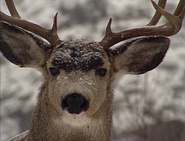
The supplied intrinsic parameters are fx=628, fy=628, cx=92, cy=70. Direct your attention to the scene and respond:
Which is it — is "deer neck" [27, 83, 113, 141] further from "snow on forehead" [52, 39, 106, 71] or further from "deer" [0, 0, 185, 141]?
"snow on forehead" [52, 39, 106, 71]

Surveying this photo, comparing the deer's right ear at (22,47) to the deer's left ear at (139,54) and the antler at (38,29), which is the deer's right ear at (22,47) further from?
the deer's left ear at (139,54)

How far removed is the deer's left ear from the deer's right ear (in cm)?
67

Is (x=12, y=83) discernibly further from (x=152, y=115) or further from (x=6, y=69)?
(x=152, y=115)

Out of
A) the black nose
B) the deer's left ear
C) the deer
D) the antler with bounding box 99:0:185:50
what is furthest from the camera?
the deer's left ear

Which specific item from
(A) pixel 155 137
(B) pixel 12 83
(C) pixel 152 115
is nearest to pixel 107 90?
(A) pixel 155 137

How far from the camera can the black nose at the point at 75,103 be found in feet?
17.3

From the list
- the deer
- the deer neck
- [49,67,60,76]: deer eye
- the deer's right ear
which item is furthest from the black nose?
the deer's right ear

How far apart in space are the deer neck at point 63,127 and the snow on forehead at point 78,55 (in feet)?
1.11

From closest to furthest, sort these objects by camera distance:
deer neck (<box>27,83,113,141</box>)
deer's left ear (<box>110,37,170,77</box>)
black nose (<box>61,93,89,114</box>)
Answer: black nose (<box>61,93,89,114</box>)
deer neck (<box>27,83,113,141</box>)
deer's left ear (<box>110,37,170,77</box>)

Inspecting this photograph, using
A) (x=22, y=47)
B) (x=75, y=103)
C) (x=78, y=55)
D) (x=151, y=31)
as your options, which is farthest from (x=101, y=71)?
(x=22, y=47)

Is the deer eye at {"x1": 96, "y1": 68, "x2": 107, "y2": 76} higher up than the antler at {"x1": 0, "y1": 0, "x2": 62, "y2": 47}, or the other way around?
the antler at {"x1": 0, "y1": 0, "x2": 62, "y2": 47}

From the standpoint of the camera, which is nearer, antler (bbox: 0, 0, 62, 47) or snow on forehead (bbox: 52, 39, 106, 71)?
snow on forehead (bbox: 52, 39, 106, 71)

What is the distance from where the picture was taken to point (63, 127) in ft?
18.3

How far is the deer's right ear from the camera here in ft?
19.3
